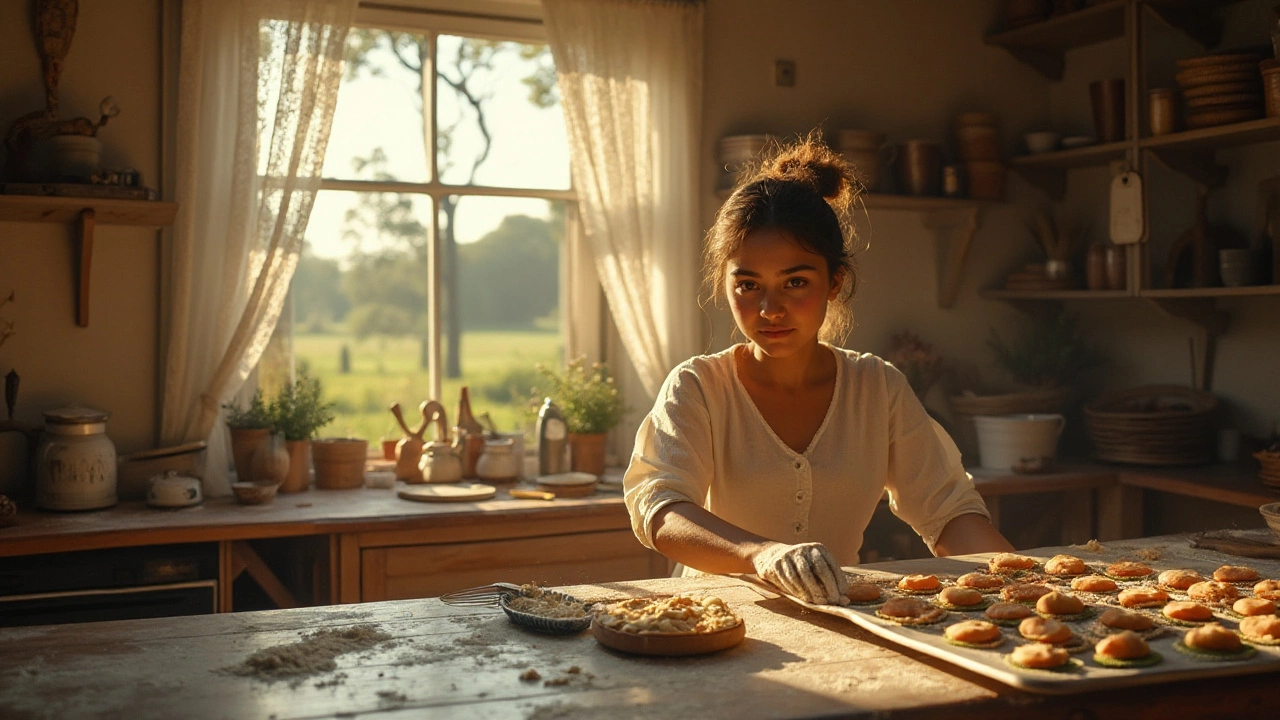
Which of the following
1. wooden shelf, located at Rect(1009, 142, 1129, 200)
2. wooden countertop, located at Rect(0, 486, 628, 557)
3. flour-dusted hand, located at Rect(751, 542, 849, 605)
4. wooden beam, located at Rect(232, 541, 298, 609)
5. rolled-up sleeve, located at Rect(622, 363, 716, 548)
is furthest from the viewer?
wooden shelf, located at Rect(1009, 142, 1129, 200)

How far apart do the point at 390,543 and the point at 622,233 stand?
1.32 metres

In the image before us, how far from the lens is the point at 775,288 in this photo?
2068mm

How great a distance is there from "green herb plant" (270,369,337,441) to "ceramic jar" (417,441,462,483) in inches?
12.9

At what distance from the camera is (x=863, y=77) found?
4.19 metres

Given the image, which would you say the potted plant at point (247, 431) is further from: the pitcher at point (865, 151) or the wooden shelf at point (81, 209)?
the pitcher at point (865, 151)

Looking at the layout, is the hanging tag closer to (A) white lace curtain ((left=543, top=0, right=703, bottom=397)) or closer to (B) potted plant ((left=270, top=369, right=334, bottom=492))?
(A) white lace curtain ((left=543, top=0, right=703, bottom=397))

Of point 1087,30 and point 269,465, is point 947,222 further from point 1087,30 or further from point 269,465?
point 269,465

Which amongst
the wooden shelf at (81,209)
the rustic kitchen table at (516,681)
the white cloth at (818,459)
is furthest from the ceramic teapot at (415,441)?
the rustic kitchen table at (516,681)

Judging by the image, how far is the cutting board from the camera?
10.7ft

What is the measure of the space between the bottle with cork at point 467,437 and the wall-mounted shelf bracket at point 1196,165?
2.41m

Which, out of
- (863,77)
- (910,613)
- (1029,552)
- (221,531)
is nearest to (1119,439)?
(863,77)

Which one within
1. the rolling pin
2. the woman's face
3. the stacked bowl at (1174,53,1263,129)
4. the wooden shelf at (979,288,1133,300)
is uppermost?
the stacked bowl at (1174,53,1263,129)

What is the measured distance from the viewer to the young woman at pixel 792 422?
6.81 ft

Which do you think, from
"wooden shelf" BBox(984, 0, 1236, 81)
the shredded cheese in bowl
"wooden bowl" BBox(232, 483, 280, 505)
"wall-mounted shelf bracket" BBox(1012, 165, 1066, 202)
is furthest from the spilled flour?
"wall-mounted shelf bracket" BBox(1012, 165, 1066, 202)
